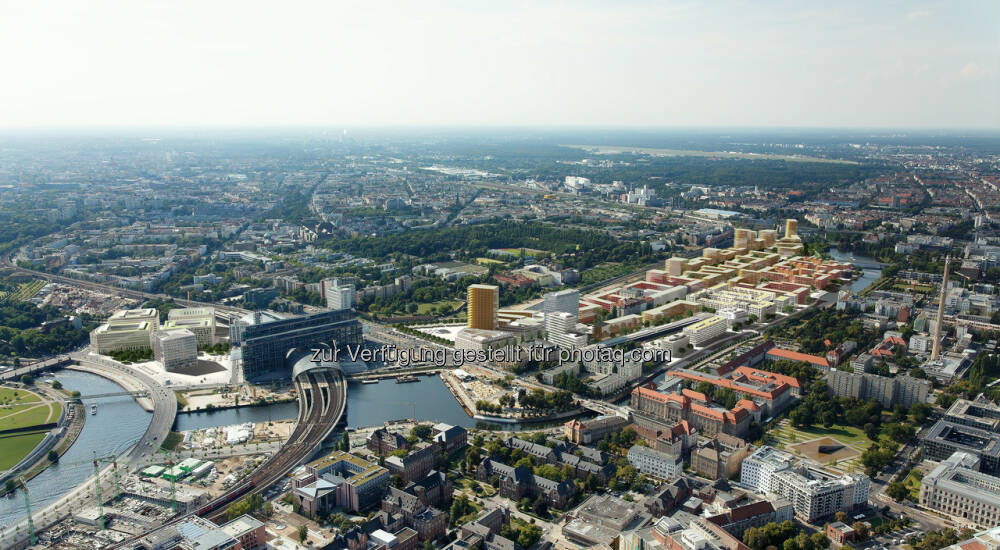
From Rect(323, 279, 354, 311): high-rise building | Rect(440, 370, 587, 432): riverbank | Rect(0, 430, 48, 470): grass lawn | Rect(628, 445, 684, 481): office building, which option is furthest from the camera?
Rect(323, 279, 354, 311): high-rise building

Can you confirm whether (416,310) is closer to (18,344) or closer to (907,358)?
(18,344)

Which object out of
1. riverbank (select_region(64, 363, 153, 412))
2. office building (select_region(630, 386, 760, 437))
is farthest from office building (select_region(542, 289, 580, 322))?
riverbank (select_region(64, 363, 153, 412))

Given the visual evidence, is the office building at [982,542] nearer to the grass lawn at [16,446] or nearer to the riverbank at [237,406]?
the riverbank at [237,406]

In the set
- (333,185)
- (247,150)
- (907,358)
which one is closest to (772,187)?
(333,185)

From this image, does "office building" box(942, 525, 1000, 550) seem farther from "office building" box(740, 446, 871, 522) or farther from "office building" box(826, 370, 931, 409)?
"office building" box(826, 370, 931, 409)

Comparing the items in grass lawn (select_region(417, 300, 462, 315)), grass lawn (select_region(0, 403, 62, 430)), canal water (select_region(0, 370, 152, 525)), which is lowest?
canal water (select_region(0, 370, 152, 525))
